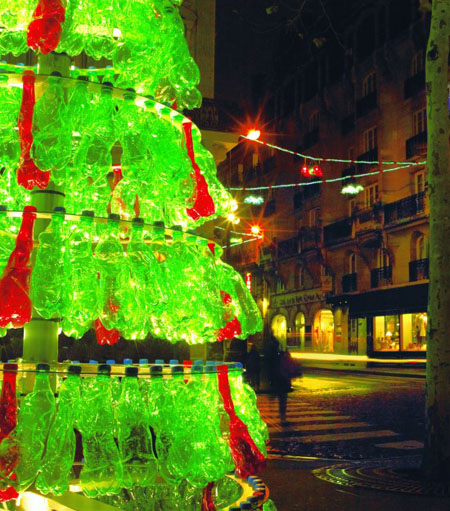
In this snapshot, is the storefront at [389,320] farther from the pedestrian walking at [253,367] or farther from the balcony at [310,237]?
the pedestrian walking at [253,367]

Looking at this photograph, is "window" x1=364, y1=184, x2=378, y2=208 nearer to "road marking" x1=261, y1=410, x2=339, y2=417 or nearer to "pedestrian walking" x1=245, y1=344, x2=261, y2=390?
"pedestrian walking" x1=245, y1=344, x2=261, y2=390

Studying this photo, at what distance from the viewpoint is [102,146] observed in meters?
3.51

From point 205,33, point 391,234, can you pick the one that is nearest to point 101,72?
point 205,33

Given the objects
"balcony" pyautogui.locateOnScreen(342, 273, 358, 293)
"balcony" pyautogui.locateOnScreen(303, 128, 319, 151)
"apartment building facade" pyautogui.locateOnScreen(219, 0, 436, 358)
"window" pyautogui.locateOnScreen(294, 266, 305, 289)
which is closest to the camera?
"apartment building facade" pyautogui.locateOnScreen(219, 0, 436, 358)

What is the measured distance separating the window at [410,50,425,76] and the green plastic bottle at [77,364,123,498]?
112 ft

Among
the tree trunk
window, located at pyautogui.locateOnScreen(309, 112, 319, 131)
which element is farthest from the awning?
the tree trunk

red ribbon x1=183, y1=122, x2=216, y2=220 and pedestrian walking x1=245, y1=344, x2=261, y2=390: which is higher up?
red ribbon x1=183, y1=122, x2=216, y2=220

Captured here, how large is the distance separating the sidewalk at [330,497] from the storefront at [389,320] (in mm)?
26989

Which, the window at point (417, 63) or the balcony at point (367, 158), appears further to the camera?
the balcony at point (367, 158)

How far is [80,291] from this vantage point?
3.22 meters

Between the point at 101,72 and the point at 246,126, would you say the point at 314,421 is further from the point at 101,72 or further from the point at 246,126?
the point at 101,72

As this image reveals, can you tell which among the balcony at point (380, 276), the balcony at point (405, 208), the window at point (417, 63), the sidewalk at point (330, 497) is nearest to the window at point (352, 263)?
the balcony at point (380, 276)

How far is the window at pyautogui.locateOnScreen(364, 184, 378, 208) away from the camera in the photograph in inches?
1464

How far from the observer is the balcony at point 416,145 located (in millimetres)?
33438
